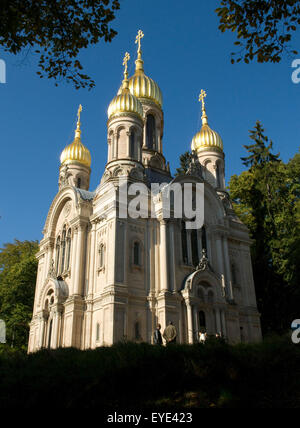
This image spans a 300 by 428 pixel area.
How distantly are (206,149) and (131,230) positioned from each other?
456 inches

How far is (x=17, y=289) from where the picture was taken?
30.4 m

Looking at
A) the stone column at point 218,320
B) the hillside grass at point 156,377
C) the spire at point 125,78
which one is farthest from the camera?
the spire at point 125,78

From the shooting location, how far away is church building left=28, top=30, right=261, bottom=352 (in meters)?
20.2

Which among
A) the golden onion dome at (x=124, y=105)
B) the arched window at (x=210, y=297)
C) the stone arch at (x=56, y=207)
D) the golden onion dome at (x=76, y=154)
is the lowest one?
the arched window at (x=210, y=297)

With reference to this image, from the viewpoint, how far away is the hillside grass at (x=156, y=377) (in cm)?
810

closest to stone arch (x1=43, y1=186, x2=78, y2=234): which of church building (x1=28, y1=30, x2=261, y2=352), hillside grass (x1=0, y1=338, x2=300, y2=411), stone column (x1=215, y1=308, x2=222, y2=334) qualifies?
church building (x1=28, y1=30, x2=261, y2=352)

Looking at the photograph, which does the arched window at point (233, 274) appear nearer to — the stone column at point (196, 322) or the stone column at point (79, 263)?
the stone column at point (196, 322)

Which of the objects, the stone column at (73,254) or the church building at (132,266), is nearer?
the church building at (132,266)

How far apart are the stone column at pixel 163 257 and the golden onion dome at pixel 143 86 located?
48.8 feet

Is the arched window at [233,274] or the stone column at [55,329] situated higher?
the arched window at [233,274]

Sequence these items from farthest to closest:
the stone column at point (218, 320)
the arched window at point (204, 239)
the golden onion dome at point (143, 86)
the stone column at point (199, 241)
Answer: the golden onion dome at point (143, 86), the arched window at point (204, 239), the stone column at point (199, 241), the stone column at point (218, 320)

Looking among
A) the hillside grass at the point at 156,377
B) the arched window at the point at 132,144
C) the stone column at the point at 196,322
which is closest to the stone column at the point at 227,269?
the stone column at the point at 196,322
